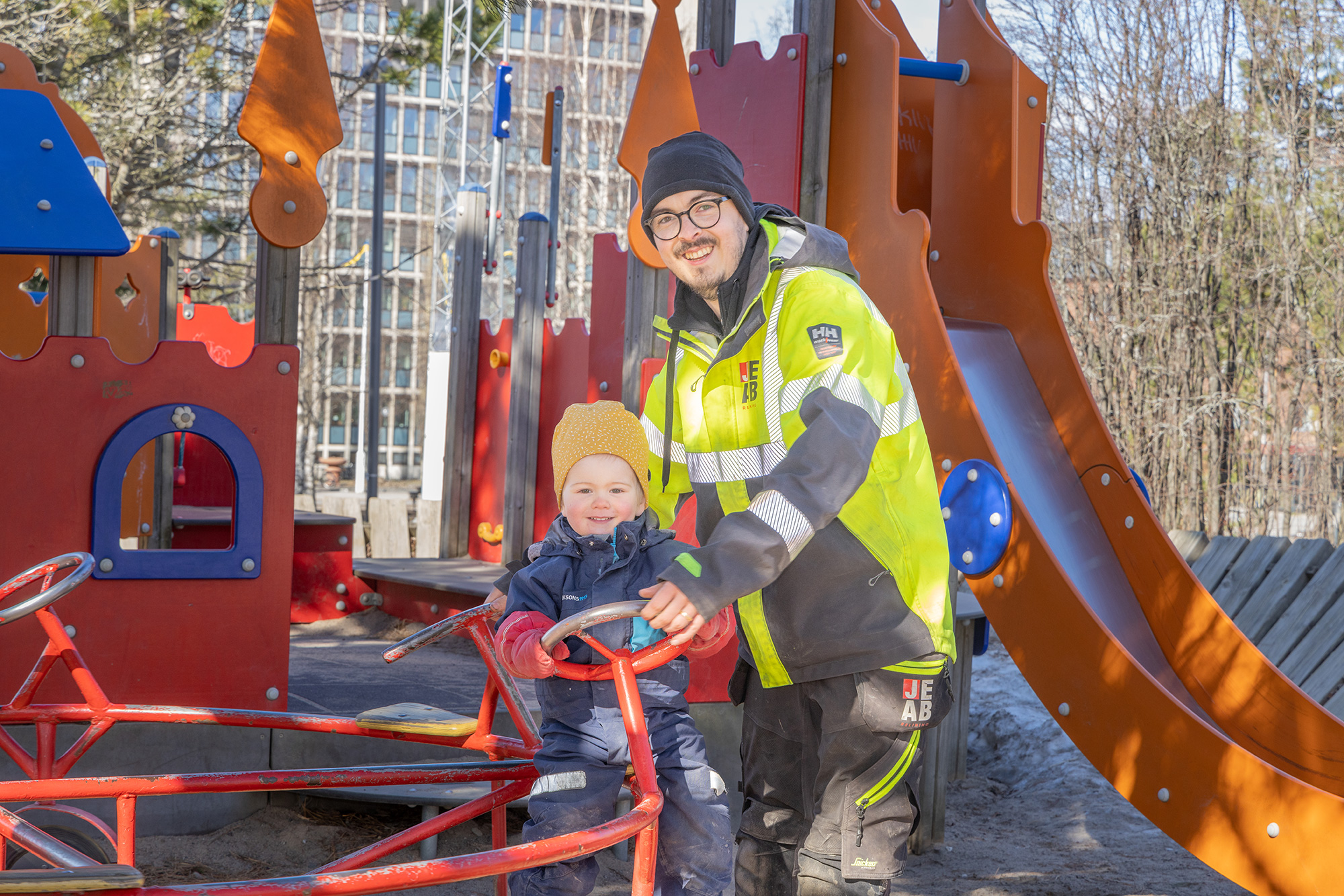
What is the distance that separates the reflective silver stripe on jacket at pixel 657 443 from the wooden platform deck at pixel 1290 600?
3.97m

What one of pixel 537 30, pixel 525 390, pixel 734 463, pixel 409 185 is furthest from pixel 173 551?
pixel 409 185

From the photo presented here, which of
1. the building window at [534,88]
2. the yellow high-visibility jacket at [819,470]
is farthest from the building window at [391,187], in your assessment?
the yellow high-visibility jacket at [819,470]

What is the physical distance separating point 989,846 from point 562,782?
3.05 metres

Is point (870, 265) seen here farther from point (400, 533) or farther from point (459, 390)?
point (400, 533)

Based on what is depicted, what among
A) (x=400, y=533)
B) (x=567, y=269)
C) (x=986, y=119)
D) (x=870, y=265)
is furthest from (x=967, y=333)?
(x=567, y=269)

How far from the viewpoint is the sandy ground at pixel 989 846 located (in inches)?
151

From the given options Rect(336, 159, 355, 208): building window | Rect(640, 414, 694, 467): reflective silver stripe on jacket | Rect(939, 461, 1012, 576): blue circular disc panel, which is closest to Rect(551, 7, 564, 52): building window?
Rect(336, 159, 355, 208): building window

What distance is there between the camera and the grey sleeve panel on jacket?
1.85 metres

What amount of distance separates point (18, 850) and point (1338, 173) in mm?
10793

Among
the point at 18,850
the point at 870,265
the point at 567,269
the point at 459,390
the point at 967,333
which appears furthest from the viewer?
the point at 567,269

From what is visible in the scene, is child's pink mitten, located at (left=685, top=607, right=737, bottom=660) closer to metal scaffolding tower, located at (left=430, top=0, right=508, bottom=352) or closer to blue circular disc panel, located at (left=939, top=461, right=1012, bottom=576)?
blue circular disc panel, located at (left=939, top=461, right=1012, bottom=576)

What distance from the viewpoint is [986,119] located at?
5.05 meters

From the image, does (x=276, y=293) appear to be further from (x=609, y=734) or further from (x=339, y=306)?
(x=339, y=306)

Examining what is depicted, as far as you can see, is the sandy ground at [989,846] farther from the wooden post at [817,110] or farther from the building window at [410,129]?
the building window at [410,129]
